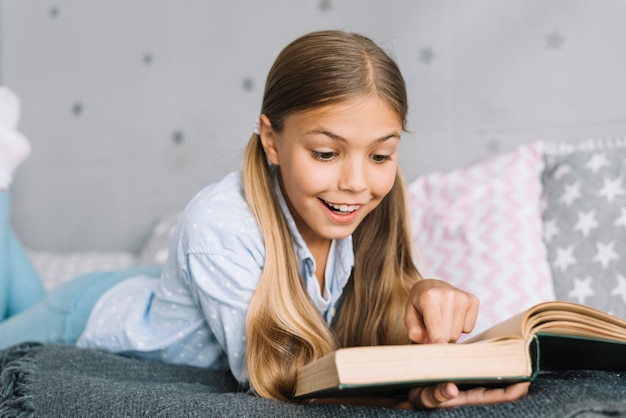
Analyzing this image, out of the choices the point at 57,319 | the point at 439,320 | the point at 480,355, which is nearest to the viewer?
the point at 480,355

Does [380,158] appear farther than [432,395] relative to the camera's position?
Yes

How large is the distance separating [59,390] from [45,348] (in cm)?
23

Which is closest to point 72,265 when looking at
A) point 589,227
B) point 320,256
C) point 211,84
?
point 211,84

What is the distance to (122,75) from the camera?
205cm

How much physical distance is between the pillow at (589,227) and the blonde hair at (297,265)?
400 millimetres

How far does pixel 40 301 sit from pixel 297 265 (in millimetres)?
655

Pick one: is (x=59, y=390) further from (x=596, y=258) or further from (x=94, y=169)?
(x=94, y=169)

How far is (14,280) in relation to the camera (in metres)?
1.49

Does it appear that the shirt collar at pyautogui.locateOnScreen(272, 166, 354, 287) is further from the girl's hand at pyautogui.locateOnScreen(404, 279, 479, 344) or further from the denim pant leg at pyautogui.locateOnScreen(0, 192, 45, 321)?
the denim pant leg at pyautogui.locateOnScreen(0, 192, 45, 321)

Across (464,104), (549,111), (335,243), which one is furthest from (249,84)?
(335,243)

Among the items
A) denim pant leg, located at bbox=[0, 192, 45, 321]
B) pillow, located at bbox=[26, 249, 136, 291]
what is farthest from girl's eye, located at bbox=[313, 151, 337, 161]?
pillow, located at bbox=[26, 249, 136, 291]

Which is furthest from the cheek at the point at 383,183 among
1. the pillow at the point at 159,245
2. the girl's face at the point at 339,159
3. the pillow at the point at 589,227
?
the pillow at the point at 159,245

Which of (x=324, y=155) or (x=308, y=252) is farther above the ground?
(x=324, y=155)

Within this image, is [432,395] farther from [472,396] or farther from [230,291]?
[230,291]
